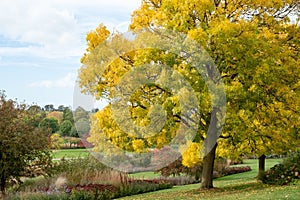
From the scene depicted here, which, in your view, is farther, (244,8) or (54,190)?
(54,190)

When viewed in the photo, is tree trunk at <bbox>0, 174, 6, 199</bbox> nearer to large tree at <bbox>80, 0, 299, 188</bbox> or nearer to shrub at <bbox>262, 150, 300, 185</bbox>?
large tree at <bbox>80, 0, 299, 188</bbox>

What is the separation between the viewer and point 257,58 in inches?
508

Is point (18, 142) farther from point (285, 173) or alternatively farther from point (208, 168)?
point (285, 173)

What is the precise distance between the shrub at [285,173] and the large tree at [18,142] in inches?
318

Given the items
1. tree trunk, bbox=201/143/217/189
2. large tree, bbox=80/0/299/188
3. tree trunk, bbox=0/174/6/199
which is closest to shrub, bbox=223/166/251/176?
tree trunk, bbox=201/143/217/189

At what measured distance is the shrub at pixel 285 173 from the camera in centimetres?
1537

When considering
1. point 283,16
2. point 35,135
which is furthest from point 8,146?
point 283,16

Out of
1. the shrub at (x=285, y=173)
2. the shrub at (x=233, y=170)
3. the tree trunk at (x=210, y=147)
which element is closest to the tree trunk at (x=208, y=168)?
the tree trunk at (x=210, y=147)

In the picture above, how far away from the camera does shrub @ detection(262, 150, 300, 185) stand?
15.4m

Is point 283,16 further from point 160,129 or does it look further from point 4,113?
point 4,113

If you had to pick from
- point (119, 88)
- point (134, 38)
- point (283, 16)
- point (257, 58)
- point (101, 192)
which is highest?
point (283, 16)

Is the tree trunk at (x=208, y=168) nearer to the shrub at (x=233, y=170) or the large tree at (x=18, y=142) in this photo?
the large tree at (x=18, y=142)

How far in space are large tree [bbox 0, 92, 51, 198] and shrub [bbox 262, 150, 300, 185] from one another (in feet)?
26.5

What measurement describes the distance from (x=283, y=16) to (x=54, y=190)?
1009 centimetres
